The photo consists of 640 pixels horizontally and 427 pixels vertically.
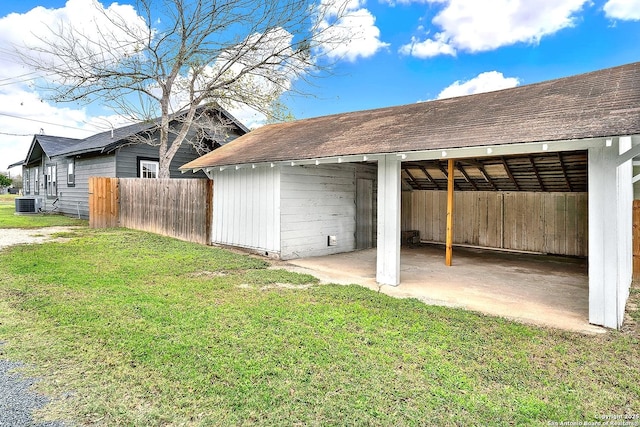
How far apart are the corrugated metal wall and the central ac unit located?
59.2 ft

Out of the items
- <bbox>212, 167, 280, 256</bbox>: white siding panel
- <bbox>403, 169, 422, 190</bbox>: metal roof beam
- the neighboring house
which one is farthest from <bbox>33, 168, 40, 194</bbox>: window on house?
<bbox>403, 169, 422, 190</bbox>: metal roof beam

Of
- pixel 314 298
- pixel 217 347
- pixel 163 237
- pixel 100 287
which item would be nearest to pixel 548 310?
pixel 314 298

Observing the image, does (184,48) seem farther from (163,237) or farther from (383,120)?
(383,120)

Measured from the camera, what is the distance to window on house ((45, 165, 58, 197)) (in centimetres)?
1889

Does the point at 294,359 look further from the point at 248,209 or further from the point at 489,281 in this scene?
the point at 248,209

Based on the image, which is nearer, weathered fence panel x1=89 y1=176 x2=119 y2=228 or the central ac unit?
weathered fence panel x1=89 y1=176 x2=119 y2=228

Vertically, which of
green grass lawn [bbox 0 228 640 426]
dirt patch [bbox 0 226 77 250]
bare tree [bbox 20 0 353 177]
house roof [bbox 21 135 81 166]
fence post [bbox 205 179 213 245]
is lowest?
green grass lawn [bbox 0 228 640 426]

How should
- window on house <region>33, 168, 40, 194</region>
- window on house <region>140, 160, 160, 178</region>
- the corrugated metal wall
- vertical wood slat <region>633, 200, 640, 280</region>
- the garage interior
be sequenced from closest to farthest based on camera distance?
the garage interior < vertical wood slat <region>633, 200, 640, 280</region> < the corrugated metal wall < window on house <region>140, 160, 160, 178</region> < window on house <region>33, 168, 40, 194</region>

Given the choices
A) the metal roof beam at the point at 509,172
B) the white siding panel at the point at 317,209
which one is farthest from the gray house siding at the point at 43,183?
the metal roof beam at the point at 509,172

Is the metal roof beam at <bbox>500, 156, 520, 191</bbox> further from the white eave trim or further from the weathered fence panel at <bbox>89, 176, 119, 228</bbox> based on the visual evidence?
the weathered fence panel at <bbox>89, 176, 119, 228</bbox>

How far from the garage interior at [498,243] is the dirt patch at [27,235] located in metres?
7.08

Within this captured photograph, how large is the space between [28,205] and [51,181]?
200cm

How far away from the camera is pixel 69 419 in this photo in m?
2.23

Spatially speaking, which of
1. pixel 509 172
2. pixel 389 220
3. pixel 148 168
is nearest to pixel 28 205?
pixel 148 168
